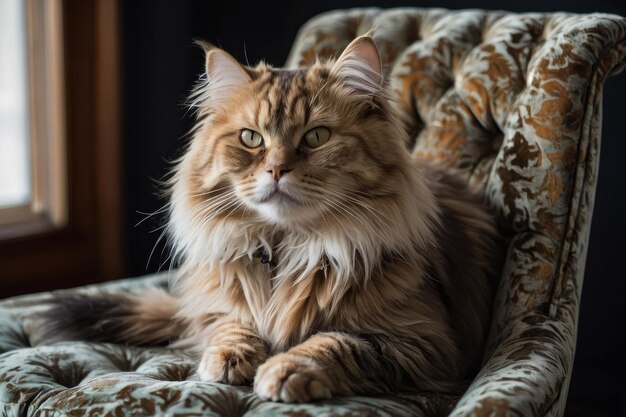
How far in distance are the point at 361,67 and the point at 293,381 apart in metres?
0.63

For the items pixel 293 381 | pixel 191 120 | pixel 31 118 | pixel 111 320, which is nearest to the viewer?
pixel 293 381

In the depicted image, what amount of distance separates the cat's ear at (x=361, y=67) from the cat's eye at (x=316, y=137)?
122 millimetres

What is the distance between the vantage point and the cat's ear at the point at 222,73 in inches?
57.5

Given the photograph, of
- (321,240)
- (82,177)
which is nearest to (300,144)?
(321,240)

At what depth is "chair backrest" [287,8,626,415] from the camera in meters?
1.33

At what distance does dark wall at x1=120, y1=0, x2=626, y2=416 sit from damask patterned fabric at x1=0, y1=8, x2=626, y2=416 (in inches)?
20.0

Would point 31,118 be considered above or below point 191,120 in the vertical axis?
above

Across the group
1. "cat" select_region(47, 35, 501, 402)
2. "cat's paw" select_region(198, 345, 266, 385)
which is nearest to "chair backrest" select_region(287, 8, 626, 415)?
"cat" select_region(47, 35, 501, 402)

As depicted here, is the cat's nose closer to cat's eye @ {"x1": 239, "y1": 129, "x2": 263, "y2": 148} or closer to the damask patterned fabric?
cat's eye @ {"x1": 239, "y1": 129, "x2": 263, "y2": 148}

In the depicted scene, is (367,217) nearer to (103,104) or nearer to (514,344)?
(514,344)

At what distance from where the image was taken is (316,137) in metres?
1.37

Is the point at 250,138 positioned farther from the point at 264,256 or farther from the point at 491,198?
the point at 491,198

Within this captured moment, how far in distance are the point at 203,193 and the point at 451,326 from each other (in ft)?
1.91

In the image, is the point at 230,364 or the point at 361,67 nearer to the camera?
the point at 230,364
